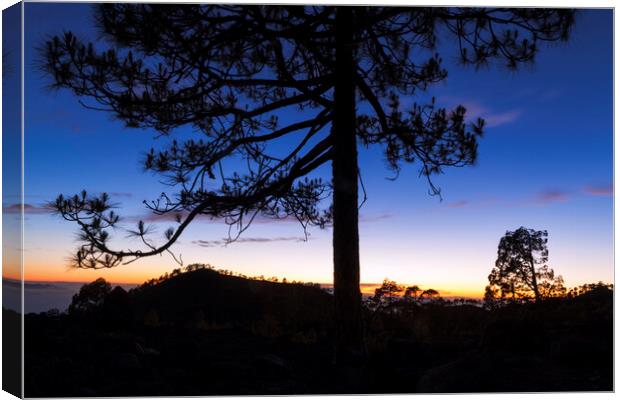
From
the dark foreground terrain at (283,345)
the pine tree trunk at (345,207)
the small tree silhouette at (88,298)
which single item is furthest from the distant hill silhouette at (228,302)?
the pine tree trunk at (345,207)

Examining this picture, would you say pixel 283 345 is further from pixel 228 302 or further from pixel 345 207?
pixel 228 302

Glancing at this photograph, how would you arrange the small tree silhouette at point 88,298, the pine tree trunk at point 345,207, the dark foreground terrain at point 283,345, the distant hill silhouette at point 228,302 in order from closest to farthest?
1. the dark foreground terrain at point 283,345
2. the pine tree trunk at point 345,207
3. the small tree silhouette at point 88,298
4. the distant hill silhouette at point 228,302

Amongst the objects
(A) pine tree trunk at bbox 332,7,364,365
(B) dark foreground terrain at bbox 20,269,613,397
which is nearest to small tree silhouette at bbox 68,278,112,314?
(B) dark foreground terrain at bbox 20,269,613,397

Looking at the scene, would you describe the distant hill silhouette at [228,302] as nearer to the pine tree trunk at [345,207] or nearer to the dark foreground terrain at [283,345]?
the dark foreground terrain at [283,345]

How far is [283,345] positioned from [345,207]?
2905 millimetres

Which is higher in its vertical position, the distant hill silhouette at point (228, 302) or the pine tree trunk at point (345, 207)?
the pine tree trunk at point (345, 207)

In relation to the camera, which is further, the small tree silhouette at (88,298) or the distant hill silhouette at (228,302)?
the distant hill silhouette at (228,302)

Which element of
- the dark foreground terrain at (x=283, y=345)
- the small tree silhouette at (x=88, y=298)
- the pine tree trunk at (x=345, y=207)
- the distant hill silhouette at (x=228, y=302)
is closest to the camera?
the dark foreground terrain at (x=283, y=345)

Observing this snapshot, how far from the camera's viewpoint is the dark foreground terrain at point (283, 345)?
647 cm

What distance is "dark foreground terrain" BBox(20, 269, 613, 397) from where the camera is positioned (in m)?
6.47

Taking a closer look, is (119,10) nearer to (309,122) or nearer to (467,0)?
(309,122)

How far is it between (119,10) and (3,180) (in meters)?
2.19

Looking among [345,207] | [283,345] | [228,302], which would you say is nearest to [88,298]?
[228,302]

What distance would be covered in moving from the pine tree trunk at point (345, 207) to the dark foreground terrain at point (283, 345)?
15.0 inches
